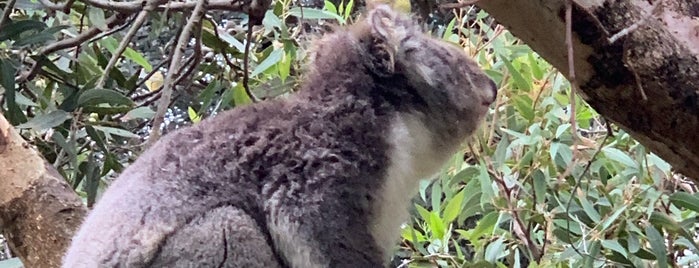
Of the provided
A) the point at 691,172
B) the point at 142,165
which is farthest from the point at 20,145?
the point at 691,172

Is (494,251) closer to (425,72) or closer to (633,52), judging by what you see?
(425,72)

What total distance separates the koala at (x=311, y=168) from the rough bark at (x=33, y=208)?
0.14 meters

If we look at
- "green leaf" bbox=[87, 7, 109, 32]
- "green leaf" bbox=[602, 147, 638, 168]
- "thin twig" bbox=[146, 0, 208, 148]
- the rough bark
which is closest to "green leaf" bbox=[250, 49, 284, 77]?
"thin twig" bbox=[146, 0, 208, 148]

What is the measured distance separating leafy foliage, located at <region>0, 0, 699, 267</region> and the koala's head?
7.9 inches

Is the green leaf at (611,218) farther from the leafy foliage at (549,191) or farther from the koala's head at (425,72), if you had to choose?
the koala's head at (425,72)

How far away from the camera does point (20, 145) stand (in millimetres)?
1714

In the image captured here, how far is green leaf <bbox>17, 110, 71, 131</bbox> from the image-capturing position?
6.02ft

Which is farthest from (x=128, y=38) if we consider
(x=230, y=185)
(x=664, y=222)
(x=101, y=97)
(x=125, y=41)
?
(x=664, y=222)

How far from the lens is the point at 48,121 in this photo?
1.84 meters

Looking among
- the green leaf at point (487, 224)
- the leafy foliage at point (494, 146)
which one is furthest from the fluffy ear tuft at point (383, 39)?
the green leaf at point (487, 224)

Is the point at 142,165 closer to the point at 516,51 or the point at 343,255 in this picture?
the point at 343,255

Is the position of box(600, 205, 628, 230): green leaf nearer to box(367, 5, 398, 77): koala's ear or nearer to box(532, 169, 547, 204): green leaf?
box(532, 169, 547, 204): green leaf

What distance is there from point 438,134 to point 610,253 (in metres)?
0.52

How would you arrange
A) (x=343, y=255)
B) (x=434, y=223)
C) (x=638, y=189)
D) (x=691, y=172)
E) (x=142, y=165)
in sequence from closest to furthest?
1. (x=691, y=172)
2. (x=343, y=255)
3. (x=142, y=165)
4. (x=638, y=189)
5. (x=434, y=223)
